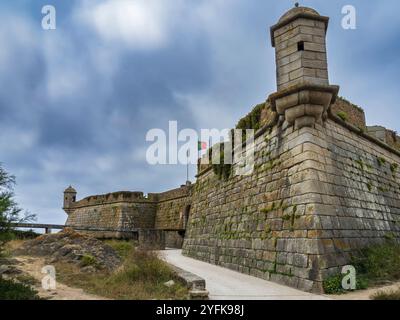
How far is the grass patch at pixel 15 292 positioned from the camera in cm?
559

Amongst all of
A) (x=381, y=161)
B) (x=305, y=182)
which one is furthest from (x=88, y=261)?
(x=381, y=161)

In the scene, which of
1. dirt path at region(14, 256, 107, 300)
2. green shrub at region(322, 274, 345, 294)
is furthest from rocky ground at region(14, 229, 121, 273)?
green shrub at region(322, 274, 345, 294)

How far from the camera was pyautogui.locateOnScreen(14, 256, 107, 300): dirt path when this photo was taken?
5.76m

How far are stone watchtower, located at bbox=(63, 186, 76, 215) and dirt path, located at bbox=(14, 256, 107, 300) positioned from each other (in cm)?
2869

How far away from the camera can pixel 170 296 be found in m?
5.80

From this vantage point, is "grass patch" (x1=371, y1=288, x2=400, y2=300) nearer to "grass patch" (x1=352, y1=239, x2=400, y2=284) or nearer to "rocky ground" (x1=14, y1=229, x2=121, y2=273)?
"grass patch" (x1=352, y1=239, x2=400, y2=284)

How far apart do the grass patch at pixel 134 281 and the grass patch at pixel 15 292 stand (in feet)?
3.40

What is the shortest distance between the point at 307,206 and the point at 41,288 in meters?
5.72

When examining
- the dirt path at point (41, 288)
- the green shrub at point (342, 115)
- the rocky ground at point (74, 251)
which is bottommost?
the dirt path at point (41, 288)

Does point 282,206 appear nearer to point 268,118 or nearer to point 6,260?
point 268,118

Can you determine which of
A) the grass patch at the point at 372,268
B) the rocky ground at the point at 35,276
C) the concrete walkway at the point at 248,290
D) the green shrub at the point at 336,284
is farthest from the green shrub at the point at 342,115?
the rocky ground at the point at 35,276

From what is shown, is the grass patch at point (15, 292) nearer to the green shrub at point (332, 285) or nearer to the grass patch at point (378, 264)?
the green shrub at point (332, 285)

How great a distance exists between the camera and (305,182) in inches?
293

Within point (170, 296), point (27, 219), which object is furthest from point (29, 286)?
point (170, 296)
